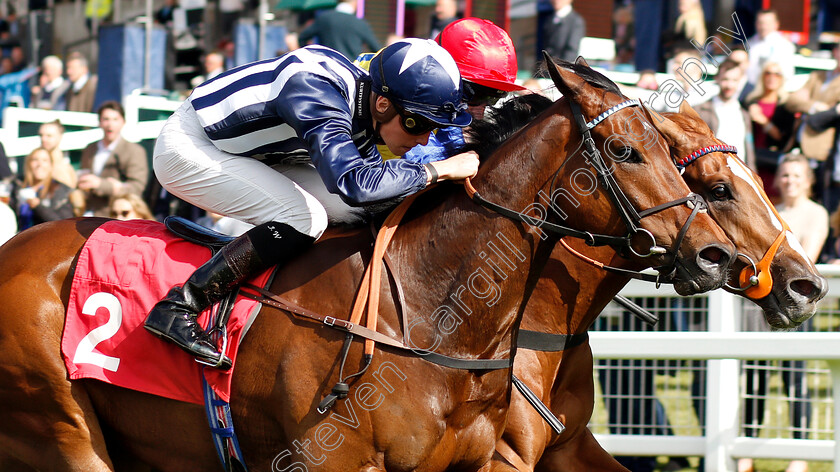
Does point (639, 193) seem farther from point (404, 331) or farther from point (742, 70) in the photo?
point (742, 70)

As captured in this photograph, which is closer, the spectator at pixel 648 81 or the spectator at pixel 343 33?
the spectator at pixel 648 81

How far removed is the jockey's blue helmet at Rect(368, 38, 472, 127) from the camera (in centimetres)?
309

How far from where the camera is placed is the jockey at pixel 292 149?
3.05m

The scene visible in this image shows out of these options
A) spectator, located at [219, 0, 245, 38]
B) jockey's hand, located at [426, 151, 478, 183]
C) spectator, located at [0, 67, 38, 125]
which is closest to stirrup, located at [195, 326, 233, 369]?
jockey's hand, located at [426, 151, 478, 183]

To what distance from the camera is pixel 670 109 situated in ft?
18.1

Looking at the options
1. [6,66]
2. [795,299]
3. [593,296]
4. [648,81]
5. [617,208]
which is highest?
[617,208]

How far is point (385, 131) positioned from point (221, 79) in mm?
602

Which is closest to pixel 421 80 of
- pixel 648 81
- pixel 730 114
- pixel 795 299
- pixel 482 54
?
pixel 482 54

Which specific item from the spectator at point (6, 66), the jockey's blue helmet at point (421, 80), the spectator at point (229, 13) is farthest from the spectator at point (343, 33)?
the spectator at point (6, 66)

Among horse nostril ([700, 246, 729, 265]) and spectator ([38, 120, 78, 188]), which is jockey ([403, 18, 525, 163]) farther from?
spectator ([38, 120, 78, 188])

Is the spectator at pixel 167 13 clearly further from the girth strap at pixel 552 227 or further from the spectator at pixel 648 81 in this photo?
the girth strap at pixel 552 227

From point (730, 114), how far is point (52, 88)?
22.9 ft

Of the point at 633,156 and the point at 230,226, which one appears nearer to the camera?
the point at 633,156

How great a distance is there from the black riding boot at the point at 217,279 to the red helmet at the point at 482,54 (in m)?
1.17
